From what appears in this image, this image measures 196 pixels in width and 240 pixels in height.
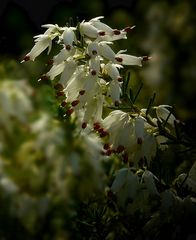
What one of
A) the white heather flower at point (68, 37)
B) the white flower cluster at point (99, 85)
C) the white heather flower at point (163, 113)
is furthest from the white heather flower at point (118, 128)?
the white heather flower at point (68, 37)

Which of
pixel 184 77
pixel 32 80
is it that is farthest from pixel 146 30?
pixel 32 80

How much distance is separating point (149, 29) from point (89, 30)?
2673 millimetres

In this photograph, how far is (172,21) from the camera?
13.2 ft

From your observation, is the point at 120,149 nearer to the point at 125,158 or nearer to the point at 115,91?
the point at 125,158

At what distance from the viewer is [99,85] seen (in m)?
1.63

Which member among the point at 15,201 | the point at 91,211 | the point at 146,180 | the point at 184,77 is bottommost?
the point at 184,77

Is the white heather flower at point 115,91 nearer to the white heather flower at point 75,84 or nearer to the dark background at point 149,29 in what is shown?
the white heather flower at point 75,84

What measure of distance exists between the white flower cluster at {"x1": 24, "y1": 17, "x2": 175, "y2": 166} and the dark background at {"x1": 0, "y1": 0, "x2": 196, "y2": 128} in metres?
1.90

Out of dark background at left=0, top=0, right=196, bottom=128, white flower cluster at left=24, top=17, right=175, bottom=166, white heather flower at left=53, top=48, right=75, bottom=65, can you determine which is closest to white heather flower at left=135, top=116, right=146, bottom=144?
white flower cluster at left=24, top=17, right=175, bottom=166

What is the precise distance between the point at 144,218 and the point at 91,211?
145mm

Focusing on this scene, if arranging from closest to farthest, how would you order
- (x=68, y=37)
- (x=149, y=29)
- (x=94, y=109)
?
1. (x=68, y=37)
2. (x=94, y=109)
3. (x=149, y=29)

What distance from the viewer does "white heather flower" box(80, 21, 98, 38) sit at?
5.18 ft

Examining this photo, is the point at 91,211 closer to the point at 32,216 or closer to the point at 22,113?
the point at 32,216

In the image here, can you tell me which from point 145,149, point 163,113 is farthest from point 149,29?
point 145,149
